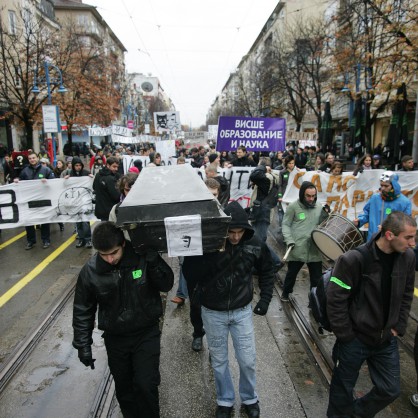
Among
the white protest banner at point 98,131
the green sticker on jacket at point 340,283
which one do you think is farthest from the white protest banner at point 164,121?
the green sticker on jacket at point 340,283

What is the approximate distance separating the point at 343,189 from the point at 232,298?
18.9 ft

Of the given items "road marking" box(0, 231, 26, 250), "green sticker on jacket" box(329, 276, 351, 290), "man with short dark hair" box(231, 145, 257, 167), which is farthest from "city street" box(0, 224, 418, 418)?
"man with short dark hair" box(231, 145, 257, 167)

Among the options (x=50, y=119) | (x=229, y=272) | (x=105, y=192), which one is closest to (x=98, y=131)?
(x=50, y=119)

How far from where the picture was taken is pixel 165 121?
24047 millimetres

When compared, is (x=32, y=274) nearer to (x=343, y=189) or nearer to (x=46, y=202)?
(x=46, y=202)

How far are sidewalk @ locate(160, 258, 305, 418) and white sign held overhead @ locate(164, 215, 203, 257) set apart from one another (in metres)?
1.80

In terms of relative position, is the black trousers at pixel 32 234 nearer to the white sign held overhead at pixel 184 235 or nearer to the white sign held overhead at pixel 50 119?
the white sign held overhead at pixel 184 235

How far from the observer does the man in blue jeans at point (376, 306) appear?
263 cm

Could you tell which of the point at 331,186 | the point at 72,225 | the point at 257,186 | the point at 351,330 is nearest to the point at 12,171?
the point at 72,225

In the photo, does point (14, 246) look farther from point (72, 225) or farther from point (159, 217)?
point (159, 217)

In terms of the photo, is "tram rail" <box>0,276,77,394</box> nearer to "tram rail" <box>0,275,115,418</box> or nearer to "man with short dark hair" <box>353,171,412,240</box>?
"tram rail" <box>0,275,115,418</box>

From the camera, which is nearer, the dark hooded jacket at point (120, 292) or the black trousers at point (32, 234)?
the dark hooded jacket at point (120, 292)

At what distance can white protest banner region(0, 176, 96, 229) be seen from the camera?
779 centimetres

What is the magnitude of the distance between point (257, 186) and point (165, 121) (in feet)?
62.7
